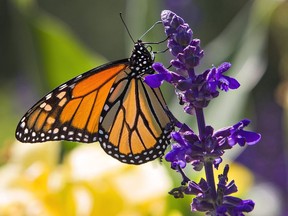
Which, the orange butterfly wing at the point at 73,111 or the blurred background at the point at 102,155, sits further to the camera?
the blurred background at the point at 102,155

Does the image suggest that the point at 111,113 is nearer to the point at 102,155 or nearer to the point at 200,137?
the point at 102,155

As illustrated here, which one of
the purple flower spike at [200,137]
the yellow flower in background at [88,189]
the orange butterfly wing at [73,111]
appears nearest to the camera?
the purple flower spike at [200,137]

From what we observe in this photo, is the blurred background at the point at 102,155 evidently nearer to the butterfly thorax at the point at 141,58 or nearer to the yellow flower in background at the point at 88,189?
the yellow flower in background at the point at 88,189

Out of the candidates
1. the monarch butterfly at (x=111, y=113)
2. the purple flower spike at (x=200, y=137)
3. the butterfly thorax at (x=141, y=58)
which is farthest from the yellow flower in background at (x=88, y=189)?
the purple flower spike at (x=200, y=137)

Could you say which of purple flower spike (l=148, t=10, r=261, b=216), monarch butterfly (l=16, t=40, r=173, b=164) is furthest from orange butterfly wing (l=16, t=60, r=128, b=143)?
purple flower spike (l=148, t=10, r=261, b=216)

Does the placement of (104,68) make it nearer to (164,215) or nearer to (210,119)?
(164,215)

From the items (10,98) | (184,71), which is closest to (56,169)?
(184,71)

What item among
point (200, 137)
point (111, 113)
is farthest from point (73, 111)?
point (200, 137)
